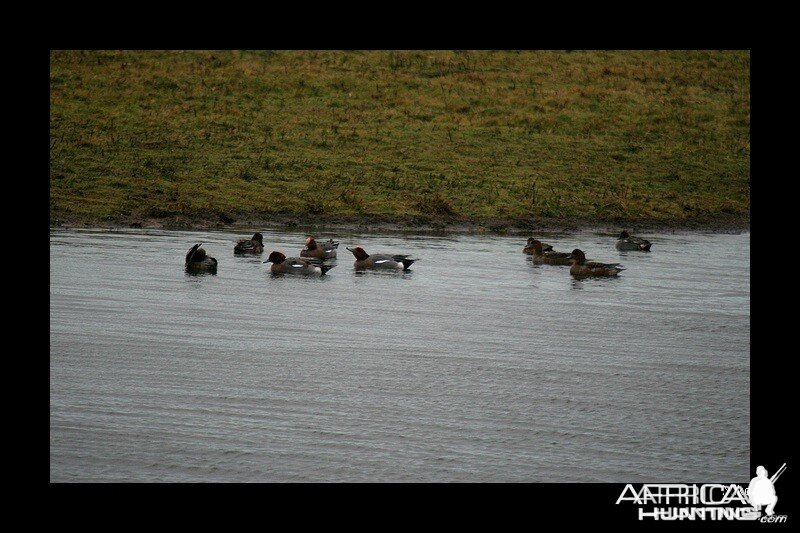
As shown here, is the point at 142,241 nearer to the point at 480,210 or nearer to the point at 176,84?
the point at 480,210

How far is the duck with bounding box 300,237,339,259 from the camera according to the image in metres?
24.2

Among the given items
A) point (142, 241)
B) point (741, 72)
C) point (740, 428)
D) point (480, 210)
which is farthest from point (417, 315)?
point (741, 72)

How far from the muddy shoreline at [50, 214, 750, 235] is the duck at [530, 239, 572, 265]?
690 centimetres

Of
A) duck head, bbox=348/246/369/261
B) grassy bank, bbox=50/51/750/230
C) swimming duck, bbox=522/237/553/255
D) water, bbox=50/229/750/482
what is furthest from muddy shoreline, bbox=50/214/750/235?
duck head, bbox=348/246/369/261

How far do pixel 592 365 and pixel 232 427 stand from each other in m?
5.38

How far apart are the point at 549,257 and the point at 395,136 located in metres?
16.5

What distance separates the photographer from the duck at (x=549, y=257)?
81.1 feet

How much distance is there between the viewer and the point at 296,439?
35.0 feet

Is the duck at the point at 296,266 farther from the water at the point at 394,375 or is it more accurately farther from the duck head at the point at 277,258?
the water at the point at 394,375

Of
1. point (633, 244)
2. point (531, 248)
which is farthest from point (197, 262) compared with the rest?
point (633, 244)

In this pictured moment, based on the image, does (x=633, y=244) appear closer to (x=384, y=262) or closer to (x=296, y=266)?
(x=384, y=262)

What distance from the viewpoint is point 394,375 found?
Answer: 44.2 ft
